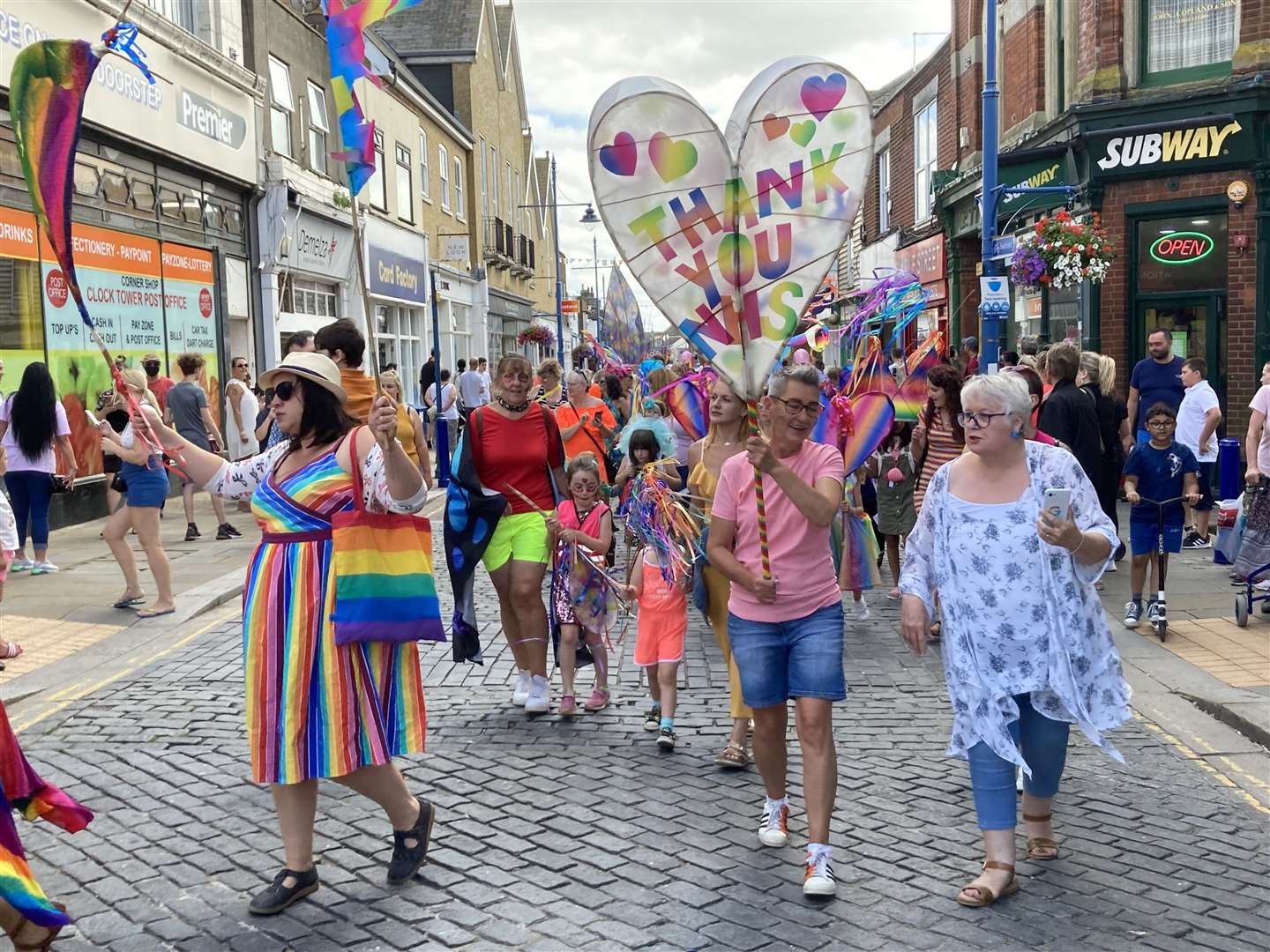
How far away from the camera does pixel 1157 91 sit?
15.3m

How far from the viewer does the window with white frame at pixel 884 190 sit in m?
30.3

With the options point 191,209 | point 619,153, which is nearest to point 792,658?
point 619,153

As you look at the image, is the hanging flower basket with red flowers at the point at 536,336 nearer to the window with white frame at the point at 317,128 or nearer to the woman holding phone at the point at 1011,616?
the window with white frame at the point at 317,128

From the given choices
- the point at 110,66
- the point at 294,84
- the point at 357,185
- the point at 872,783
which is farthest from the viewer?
the point at 294,84

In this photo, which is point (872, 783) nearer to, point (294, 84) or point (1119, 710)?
point (1119, 710)

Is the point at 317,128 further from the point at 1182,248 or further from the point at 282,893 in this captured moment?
the point at 282,893

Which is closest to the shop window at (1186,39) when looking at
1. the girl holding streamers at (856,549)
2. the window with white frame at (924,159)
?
the window with white frame at (924,159)

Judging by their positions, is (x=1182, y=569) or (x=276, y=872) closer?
(x=276, y=872)

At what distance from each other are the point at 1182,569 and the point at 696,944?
7805 mm

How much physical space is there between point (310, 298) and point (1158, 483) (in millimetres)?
18183

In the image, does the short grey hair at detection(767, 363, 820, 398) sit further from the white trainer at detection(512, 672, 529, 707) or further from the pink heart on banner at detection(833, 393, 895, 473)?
the white trainer at detection(512, 672, 529, 707)

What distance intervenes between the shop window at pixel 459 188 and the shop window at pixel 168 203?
19811mm

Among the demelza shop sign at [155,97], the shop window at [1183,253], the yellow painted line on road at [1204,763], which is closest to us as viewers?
the yellow painted line on road at [1204,763]

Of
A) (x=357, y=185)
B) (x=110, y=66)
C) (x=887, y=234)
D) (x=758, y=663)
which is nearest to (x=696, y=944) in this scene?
(x=758, y=663)
